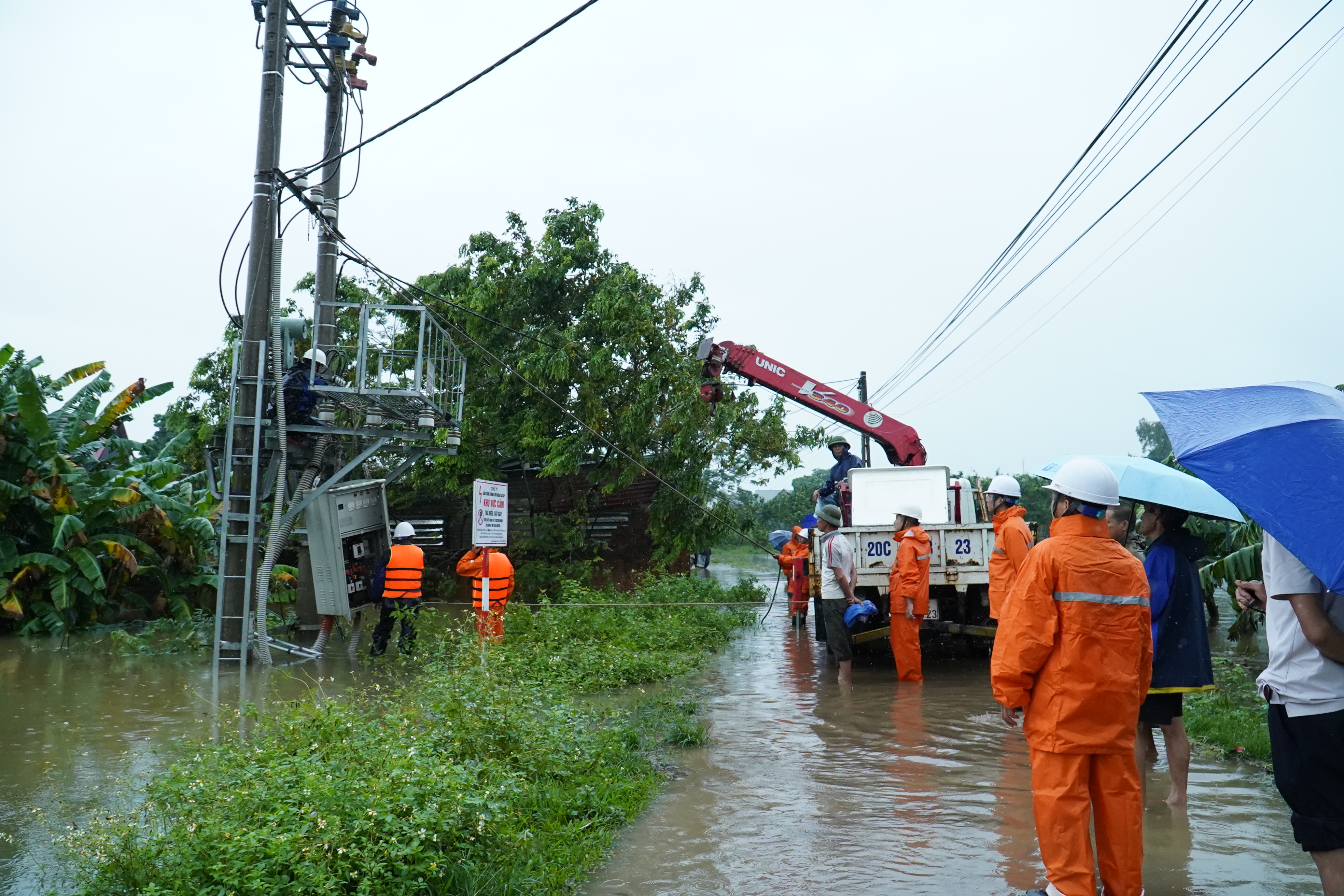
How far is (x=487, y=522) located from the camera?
35.9 ft

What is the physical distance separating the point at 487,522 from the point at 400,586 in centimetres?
155

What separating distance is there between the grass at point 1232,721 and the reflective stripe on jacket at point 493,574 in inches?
280

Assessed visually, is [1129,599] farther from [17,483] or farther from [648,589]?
[17,483]

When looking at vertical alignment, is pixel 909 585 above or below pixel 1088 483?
below

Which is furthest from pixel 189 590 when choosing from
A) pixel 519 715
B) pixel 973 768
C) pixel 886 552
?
pixel 973 768

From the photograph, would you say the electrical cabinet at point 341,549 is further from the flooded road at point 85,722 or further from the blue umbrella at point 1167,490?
the blue umbrella at point 1167,490

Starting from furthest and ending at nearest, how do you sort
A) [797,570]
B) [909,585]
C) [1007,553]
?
[797,570] < [909,585] < [1007,553]

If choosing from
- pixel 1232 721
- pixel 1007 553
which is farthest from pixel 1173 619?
pixel 1232 721

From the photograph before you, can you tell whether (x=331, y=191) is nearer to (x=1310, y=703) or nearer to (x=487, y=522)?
(x=487, y=522)

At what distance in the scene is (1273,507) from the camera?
11.1ft

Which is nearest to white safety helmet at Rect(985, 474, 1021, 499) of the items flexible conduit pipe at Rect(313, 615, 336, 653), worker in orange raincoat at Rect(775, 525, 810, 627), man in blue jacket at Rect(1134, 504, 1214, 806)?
man in blue jacket at Rect(1134, 504, 1214, 806)

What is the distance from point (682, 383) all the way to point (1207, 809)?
594 inches

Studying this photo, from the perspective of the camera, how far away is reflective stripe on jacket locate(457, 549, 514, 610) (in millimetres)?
11656

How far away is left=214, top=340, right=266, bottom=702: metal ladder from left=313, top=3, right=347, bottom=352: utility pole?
136 centimetres
